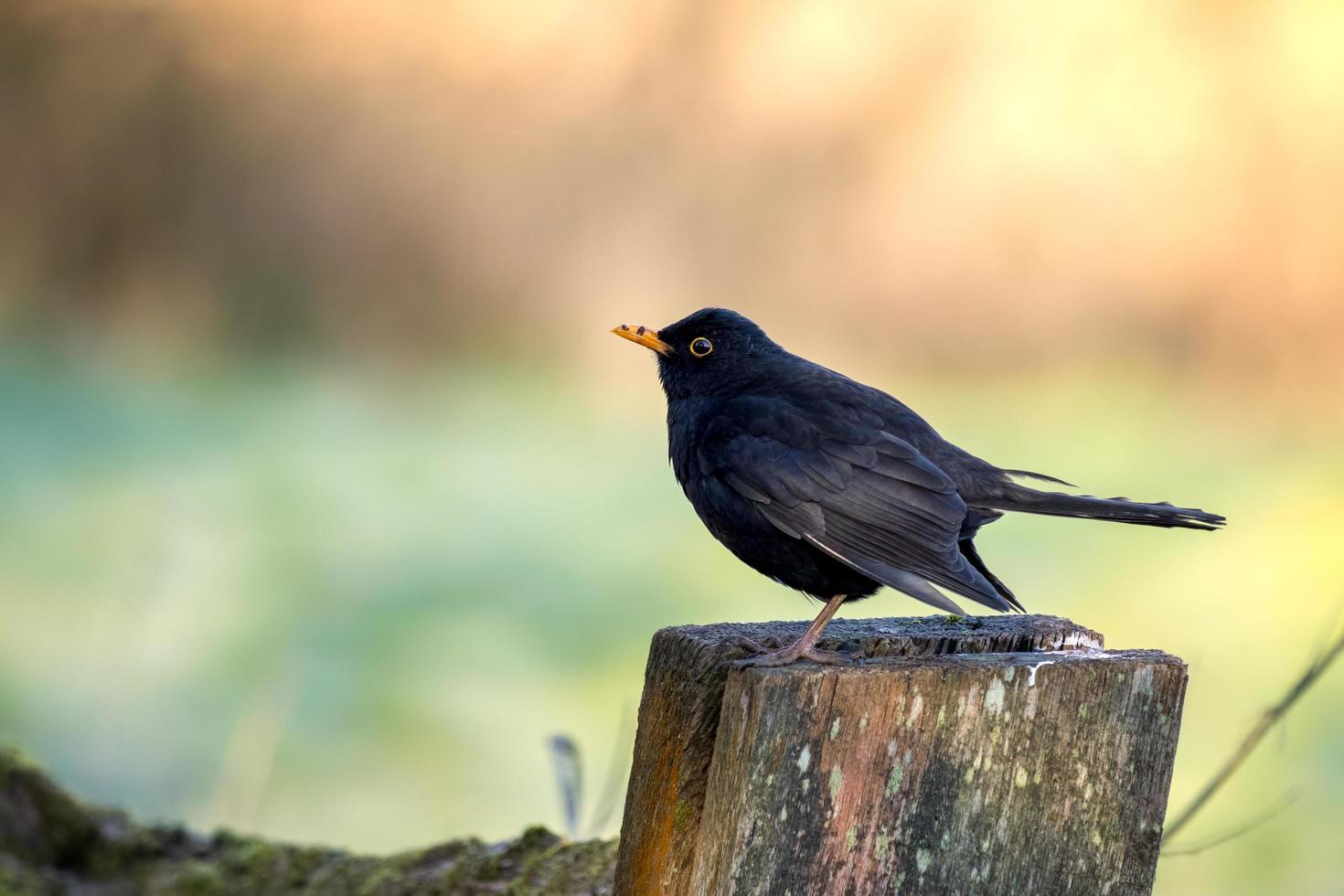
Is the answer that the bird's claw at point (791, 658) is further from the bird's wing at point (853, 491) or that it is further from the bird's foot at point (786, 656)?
the bird's wing at point (853, 491)

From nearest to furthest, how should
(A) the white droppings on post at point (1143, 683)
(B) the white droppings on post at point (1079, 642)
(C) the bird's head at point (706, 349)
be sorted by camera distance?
(A) the white droppings on post at point (1143, 683)
(B) the white droppings on post at point (1079, 642)
(C) the bird's head at point (706, 349)

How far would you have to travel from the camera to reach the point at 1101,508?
3.14 m

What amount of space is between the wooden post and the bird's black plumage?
1.56 ft

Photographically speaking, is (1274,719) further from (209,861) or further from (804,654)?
(209,861)

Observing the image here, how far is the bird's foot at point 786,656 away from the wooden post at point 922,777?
0.06m

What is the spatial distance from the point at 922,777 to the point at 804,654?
365mm

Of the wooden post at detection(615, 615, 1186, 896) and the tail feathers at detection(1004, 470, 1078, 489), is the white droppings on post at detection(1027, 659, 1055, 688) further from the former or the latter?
the tail feathers at detection(1004, 470, 1078, 489)

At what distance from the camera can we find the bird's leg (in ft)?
8.04

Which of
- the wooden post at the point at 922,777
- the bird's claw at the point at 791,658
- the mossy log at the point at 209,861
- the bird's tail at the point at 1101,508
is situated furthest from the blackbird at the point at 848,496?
the mossy log at the point at 209,861

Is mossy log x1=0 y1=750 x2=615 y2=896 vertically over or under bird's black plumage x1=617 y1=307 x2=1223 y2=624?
under

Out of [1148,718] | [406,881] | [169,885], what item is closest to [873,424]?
[1148,718]

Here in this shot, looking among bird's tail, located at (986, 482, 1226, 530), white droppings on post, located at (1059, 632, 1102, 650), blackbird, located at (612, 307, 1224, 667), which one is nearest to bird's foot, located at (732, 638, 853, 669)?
blackbird, located at (612, 307, 1224, 667)

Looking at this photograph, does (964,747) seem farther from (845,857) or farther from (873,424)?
(873,424)

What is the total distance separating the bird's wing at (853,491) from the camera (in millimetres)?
2994
